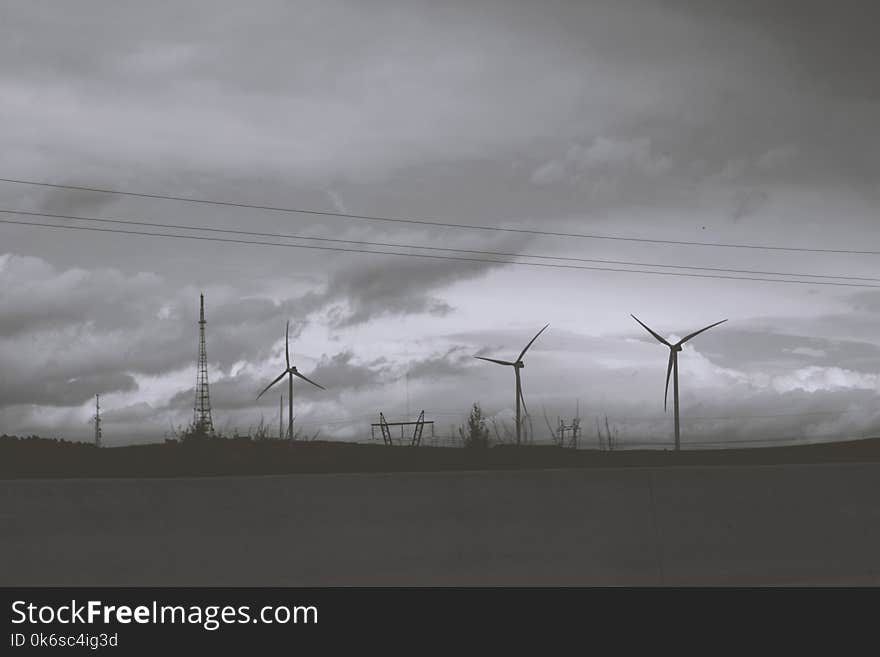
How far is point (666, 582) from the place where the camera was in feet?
38.7

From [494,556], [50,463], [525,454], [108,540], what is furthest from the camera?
[525,454]

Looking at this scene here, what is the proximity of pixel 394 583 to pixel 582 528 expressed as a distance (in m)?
2.17

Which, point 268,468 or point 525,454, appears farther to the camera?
point 525,454

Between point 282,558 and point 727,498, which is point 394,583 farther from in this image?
point 727,498

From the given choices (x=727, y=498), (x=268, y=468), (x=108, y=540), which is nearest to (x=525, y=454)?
(x=268, y=468)

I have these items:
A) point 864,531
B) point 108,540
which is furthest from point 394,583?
point 864,531

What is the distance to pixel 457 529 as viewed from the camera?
1142cm

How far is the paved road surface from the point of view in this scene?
10484 mm

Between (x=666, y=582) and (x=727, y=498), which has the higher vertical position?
(x=727, y=498)

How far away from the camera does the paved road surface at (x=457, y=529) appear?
1048 cm
